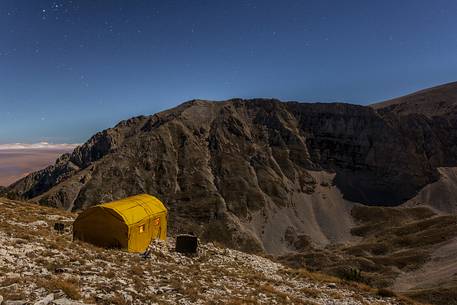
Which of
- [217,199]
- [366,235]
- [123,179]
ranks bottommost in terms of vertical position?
[366,235]

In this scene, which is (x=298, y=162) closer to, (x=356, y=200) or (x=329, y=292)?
(x=356, y=200)

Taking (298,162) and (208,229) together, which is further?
(298,162)

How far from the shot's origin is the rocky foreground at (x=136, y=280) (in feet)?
40.5

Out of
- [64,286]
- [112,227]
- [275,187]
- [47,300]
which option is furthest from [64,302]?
[275,187]

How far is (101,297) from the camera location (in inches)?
480

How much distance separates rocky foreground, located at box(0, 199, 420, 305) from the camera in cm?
1235

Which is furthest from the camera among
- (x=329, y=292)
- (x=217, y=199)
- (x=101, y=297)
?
(x=217, y=199)

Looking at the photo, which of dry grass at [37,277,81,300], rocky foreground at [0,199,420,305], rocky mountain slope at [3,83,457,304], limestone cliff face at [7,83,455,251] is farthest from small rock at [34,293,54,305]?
limestone cliff face at [7,83,455,251]

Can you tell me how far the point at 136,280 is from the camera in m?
15.3

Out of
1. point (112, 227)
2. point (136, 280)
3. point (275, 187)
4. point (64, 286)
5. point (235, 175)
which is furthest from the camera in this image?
point (275, 187)

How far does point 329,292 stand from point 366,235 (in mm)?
140130

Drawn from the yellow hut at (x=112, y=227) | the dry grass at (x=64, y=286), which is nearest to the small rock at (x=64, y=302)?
the dry grass at (x=64, y=286)

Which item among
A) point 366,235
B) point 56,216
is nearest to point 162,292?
point 56,216

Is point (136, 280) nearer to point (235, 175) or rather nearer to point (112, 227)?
point (112, 227)
